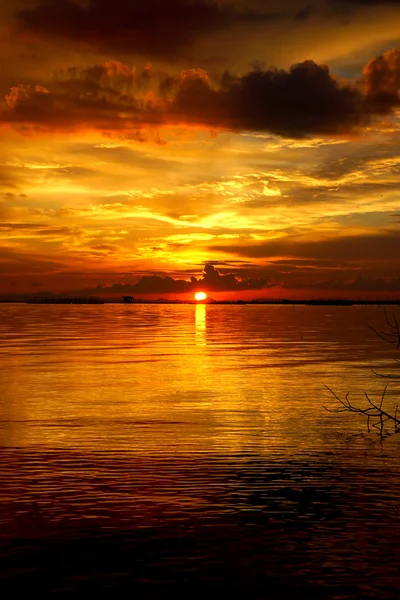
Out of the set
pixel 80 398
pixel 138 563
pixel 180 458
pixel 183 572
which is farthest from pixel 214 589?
pixel 80 398

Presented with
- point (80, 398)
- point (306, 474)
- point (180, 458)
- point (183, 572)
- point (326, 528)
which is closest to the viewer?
point (183, 572)

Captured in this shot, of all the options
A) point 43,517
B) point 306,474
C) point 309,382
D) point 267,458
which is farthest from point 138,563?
point 309,382

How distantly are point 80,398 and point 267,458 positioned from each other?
18.3 m

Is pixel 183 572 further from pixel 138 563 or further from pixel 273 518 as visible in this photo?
pixel 273 518

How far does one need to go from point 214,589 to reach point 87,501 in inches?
272

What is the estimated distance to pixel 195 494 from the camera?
22141mm

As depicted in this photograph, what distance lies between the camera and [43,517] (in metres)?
19.8

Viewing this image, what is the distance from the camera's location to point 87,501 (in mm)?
21391

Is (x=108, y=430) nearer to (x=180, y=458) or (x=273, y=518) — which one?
(x=180, y=458)

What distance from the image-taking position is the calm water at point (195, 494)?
16062mm

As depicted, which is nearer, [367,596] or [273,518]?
[367,596]

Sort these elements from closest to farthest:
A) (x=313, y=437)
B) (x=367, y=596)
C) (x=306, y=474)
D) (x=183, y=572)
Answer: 1. (x=367, y=596)
2. (x=183, y=572)
3. (x=306, y=474)
4. (x=313, y=437)

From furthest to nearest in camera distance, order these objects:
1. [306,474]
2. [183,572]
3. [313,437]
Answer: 1. [313,437]
2. [306,474]
3. [183,572]

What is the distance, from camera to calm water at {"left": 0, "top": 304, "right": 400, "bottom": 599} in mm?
16062
